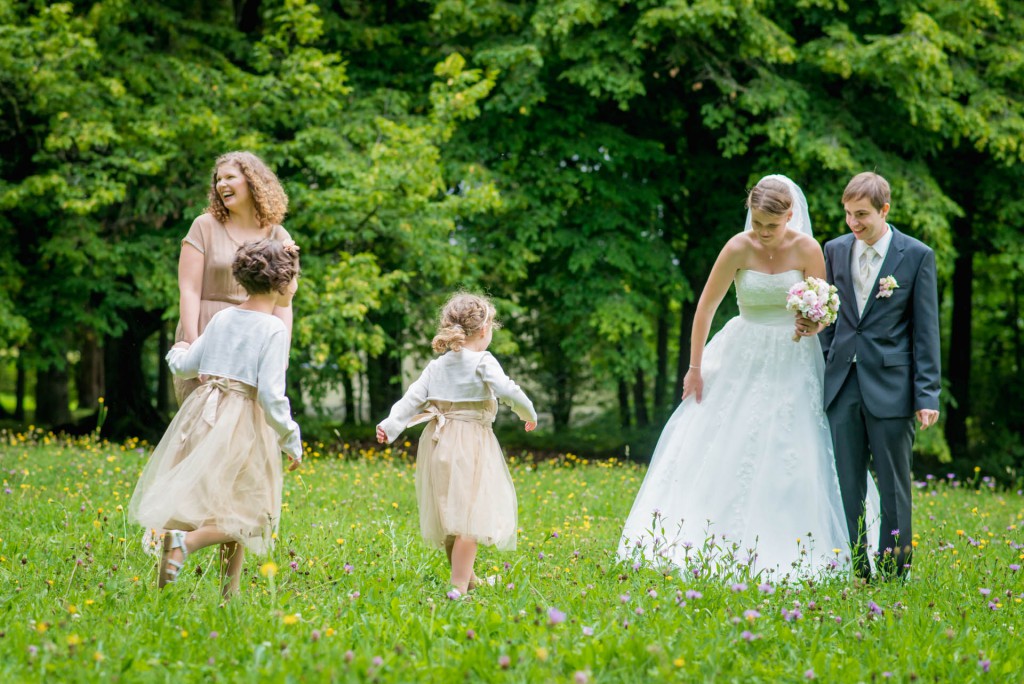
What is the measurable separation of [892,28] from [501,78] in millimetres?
5821

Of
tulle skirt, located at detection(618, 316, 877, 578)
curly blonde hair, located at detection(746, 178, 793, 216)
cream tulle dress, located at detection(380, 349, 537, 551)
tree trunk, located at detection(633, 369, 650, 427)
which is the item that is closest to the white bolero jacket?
cream tulle dress, located at detection(380, 349, 537, 551)

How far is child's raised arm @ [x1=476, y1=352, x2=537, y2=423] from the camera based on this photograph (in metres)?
5.00

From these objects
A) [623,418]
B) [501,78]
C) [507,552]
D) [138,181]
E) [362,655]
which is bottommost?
[623,418]

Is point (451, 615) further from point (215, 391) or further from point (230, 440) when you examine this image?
point (215, 391)

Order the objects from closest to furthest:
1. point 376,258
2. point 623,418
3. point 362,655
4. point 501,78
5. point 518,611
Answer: point 362,655
point 518,611
point 376,258
point 501,78
point 623,418

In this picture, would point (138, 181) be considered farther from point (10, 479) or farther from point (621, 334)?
point (621, 334)

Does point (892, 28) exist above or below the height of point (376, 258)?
above

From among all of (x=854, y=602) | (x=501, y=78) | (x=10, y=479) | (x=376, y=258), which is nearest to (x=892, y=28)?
(x=501, y=78)

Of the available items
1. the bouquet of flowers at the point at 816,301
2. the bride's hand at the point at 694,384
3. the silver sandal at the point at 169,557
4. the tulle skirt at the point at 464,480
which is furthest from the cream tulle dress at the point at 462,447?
the bouquet of flowers at the point at 816,301

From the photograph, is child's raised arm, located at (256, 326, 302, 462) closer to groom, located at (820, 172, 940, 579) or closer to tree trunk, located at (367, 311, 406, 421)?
groom, located at (820, 172, 940, 579)

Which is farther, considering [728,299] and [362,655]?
[728,299]

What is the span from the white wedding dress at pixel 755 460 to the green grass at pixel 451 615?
19.8 inches

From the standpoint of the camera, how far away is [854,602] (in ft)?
15.4

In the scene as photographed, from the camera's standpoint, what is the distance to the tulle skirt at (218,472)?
4.36 metres
